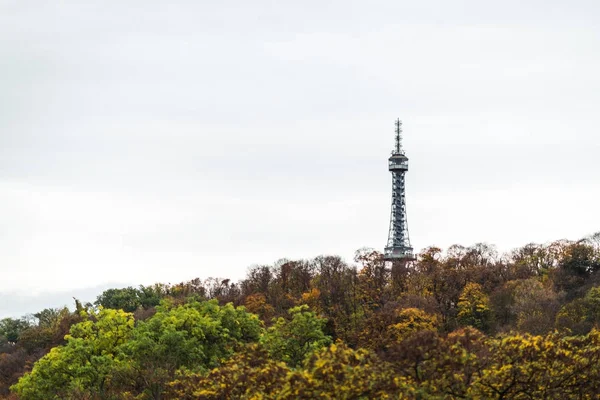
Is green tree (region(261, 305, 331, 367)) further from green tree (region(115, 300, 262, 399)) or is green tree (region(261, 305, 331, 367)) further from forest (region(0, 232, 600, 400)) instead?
green tree (region(115, 300, 262, 399))

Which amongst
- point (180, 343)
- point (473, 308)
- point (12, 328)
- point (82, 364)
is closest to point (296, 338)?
point (180, 343)

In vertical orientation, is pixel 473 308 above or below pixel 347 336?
above

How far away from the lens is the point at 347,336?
227ft

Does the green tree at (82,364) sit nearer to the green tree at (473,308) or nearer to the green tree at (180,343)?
the green tree at (180,343)

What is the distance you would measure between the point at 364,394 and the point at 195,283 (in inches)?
3334

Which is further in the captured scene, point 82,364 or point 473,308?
point 473,308

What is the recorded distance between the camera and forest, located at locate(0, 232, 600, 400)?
103 feet

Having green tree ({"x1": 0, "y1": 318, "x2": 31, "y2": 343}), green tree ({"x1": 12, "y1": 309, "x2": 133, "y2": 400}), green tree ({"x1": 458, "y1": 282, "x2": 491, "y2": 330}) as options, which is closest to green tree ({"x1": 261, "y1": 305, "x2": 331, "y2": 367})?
green tree ({"x1": 12, "y1": 309, "x2": 133, "y2": 400})

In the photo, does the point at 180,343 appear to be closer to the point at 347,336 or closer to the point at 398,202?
the point at 347,336

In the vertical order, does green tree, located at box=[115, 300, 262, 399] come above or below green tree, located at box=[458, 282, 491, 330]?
below

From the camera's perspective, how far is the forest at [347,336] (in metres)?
31.3

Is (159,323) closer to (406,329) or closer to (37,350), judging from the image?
(406,329)

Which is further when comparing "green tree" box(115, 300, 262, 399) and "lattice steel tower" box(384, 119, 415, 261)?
"lattice steel tower" box(384, 119, 415, 261)

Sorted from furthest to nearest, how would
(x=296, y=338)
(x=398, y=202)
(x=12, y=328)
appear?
(x=398, y=202)
(x=12, y=328)
(x=296, y=338)
